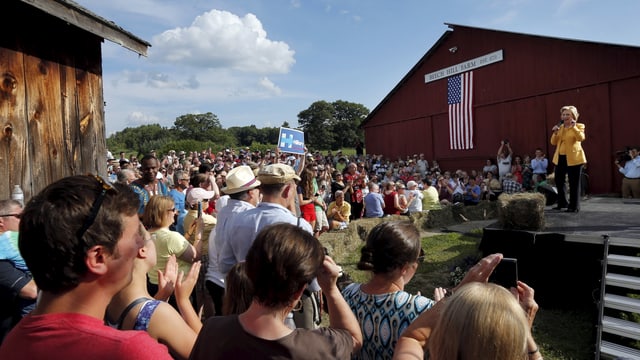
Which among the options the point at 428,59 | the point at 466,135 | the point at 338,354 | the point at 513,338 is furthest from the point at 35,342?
the point at 428,59

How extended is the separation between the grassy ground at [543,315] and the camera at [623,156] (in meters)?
6.95

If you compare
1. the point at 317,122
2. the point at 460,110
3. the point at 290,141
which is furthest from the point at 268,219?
the point at 317,122

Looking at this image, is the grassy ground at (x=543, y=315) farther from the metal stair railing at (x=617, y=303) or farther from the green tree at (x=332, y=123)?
the green tree at (x=332, y=123)

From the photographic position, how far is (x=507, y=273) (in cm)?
202

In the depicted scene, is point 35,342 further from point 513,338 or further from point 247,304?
point 513,338

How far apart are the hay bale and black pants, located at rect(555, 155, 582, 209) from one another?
1.27m

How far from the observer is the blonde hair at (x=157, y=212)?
3492mm

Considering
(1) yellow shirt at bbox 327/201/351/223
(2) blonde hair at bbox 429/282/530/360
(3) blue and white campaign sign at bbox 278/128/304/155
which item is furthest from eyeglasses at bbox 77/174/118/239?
(1) yellow shirt at bbox 327/201/351/223

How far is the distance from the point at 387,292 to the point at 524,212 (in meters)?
5.09

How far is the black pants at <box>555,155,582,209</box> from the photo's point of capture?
285 inches

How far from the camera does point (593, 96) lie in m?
14.4

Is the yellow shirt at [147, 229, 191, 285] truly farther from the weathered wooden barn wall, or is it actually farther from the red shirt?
Result: the red shirt

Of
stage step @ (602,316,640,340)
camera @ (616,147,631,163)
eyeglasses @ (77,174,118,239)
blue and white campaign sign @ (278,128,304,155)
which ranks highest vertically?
blue and white campaign sign @ (278,128,304,155)

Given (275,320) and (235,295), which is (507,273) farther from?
(235,295)
